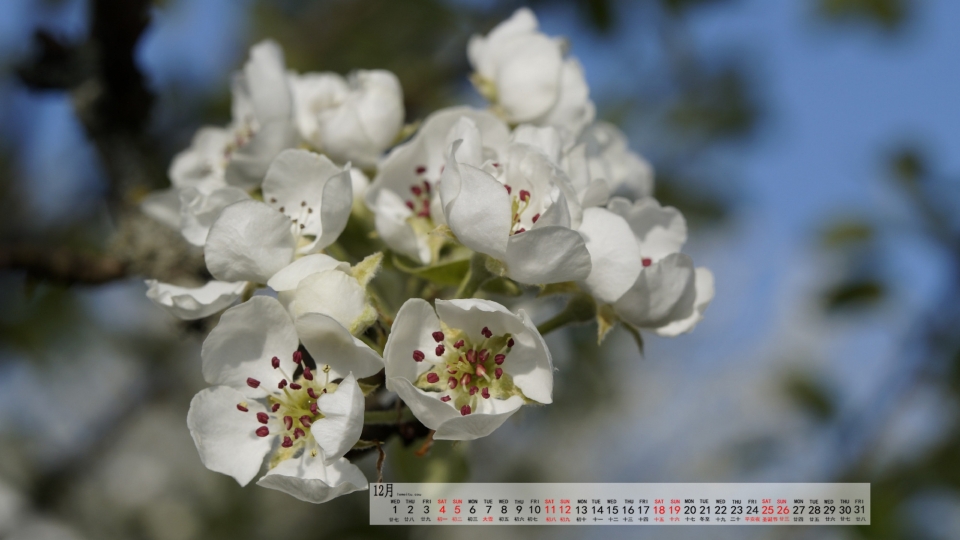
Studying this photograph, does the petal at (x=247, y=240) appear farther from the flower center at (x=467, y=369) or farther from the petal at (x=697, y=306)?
the petal at (x=697, y=306)

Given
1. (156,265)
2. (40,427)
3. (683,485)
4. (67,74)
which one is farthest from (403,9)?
(40,427)

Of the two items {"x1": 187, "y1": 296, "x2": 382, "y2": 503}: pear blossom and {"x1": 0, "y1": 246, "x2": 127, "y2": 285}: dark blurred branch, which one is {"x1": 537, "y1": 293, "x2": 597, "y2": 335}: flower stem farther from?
{"x1": 0, "y1": 246, "x2": 127, "y2": 285}: dark blurred branch

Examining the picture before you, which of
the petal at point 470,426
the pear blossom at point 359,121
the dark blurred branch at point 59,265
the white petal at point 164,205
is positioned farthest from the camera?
the dark blurred branch at point 59,265

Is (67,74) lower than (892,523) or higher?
higher

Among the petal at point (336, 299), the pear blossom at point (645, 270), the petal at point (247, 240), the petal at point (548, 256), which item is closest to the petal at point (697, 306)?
the pear blossom at point (645, 270)

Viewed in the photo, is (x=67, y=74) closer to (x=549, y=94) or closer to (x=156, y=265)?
(x=156, y=265)

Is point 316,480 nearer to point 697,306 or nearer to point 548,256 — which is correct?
point 548,256

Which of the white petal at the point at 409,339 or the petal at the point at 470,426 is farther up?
the white petal at the point at 409,339

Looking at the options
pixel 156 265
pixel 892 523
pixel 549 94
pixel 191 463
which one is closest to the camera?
pixel 549 94
